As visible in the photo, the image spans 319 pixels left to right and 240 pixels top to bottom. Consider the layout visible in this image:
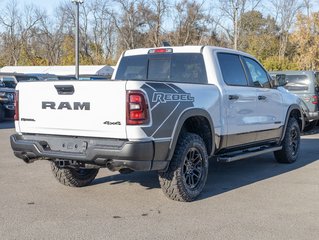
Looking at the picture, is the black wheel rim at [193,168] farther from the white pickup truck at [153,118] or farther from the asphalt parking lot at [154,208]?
the asphalt parking lot at [154,208]

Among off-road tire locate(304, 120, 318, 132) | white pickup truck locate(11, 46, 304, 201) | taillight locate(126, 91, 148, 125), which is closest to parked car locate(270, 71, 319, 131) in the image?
off-road tire locate(304, 120, 318, 132)

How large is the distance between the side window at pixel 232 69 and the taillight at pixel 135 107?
211cm

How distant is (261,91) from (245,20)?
166 feet

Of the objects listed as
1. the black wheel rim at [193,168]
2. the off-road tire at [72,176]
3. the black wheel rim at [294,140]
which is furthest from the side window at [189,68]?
the black wheel rim at [294,140]

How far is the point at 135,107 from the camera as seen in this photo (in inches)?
207

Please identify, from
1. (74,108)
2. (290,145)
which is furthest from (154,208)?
(290,145)

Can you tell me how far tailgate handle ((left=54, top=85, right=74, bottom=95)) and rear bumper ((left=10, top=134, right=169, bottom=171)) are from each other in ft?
1.80

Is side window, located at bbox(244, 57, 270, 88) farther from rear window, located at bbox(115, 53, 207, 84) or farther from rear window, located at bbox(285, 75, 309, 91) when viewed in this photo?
rear window, located at bbox(285, 75, 309, 91)

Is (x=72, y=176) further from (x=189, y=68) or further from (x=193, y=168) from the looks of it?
(x=189, y=68)

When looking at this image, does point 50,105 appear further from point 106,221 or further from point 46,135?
point 106,221

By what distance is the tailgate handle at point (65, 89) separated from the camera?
568 centimetres

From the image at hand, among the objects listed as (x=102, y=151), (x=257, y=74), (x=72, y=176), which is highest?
(x=257, y=74)

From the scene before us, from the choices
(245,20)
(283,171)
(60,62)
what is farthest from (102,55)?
(283,171)

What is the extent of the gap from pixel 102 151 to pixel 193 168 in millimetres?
1443
